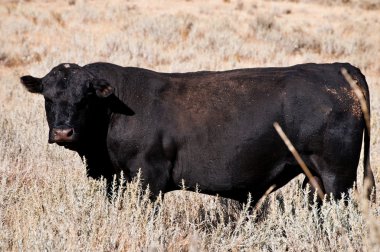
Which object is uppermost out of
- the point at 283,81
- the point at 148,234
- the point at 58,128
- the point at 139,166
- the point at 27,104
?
the point at 283,81

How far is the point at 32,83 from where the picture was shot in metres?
4.58

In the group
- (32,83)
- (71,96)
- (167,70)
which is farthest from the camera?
(167,70)

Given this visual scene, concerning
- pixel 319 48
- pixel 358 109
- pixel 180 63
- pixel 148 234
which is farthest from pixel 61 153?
pixel 319 48

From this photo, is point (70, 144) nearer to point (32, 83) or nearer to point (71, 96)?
point (71, 96)

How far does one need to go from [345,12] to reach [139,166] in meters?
24.1

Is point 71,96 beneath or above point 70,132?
above

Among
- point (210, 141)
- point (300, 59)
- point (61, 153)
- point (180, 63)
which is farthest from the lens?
point (300, 59)

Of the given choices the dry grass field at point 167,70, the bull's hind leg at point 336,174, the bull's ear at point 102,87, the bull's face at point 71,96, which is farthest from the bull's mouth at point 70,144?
the bull's hind leg at point 336,174

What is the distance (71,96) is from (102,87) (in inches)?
10.5

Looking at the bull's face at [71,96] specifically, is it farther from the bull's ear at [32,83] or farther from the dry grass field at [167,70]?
the dry grass field at [167,70]

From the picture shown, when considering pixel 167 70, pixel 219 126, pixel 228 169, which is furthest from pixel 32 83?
pixel 167 70

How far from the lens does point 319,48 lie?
1694 centimetres

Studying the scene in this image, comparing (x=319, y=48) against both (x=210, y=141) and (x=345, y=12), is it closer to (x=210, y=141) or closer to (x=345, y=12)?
(x=345, y=12)

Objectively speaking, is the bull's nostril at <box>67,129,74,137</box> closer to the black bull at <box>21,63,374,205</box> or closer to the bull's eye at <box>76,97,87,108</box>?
the black bull at <box>21,63,374,205</box>
